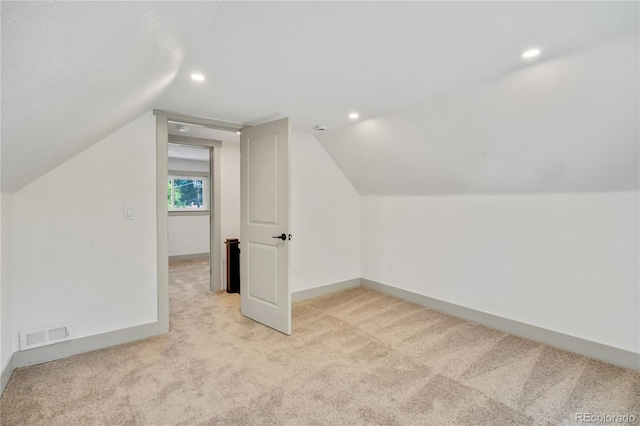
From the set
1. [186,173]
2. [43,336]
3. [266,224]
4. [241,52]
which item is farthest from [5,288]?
[186,173]

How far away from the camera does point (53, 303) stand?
240 centimetres

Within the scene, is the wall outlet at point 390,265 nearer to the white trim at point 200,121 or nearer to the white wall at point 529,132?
the white wall at point 529,132

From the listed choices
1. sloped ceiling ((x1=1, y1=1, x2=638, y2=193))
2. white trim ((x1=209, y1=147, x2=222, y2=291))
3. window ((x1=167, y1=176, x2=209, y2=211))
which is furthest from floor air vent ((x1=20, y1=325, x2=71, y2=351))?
window ((x1=167, y1=176, x2=209, y2=211))

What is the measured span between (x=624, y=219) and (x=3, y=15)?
3.42 metres

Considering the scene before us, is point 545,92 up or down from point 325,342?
up

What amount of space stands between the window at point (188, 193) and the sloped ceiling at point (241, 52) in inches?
186

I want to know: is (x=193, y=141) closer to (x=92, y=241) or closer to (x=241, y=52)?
(x=92, y=241)

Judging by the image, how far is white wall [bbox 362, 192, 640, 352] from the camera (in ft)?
7.65

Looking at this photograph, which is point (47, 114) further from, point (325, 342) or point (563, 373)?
point (563, 373)

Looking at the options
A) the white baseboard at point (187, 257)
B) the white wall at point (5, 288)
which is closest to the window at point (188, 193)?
the white baseboard at point (187, 257)

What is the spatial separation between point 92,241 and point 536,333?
12.8 feet

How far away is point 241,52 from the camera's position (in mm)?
1764

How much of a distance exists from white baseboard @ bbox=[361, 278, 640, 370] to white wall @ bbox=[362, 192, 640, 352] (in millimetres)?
46

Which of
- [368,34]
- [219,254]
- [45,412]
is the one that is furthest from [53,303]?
[368,34]
